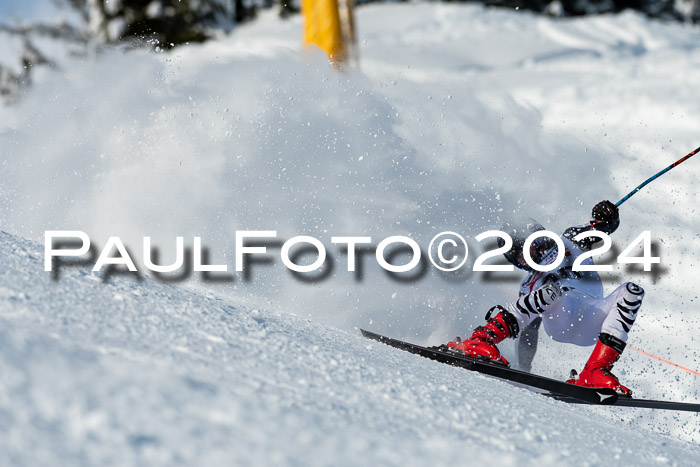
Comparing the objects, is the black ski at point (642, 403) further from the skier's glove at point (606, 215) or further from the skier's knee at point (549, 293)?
the skier's glove at point (606, 215)

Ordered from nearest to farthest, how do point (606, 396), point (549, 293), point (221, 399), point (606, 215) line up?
point (221, 399) → point (606, 396) → point (549, 293) → point (606, 215)

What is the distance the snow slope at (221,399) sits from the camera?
4.01 ft

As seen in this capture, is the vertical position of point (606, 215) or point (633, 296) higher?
point (606, 215)

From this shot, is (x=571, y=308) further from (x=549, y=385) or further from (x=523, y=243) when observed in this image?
(x=549, y=385)

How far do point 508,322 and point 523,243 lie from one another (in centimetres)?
45

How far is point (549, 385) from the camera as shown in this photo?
3312mm

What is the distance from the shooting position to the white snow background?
1.38 meters

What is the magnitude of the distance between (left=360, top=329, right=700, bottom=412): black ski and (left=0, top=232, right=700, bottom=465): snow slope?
0.80 metres

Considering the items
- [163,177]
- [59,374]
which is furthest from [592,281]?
[59,374]

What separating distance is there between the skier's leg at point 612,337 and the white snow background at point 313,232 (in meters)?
0.16

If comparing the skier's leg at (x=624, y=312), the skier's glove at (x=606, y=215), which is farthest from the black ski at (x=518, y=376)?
the skier's glove at (x=606, y=215)

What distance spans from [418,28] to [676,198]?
8.73 m

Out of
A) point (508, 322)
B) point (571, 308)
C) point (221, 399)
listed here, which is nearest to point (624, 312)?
point (571, 308)

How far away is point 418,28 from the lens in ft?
48.1
